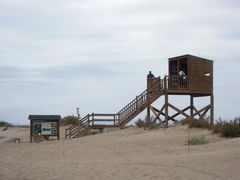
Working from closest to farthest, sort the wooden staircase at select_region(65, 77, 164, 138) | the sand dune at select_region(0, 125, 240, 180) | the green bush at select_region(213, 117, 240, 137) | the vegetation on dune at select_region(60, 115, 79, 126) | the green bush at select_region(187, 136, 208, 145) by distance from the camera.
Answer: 1. the sand dune at select_region(0, 125, 240, 180)
2. the green bush at select_region(187, 136, 208, 145)
3. the green bush at select_region(213, 117, 240, 137)
4. the wooden staircase at select_region(65, 77, 164, 138)
5. the vegetation on dune at select_region(60, 115, 79, 126)

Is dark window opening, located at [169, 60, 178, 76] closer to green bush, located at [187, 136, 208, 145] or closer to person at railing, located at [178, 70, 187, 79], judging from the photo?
person at railing, located at [178, 70, 187, 79]

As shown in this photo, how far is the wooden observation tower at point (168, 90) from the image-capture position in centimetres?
3130

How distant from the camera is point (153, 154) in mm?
17359

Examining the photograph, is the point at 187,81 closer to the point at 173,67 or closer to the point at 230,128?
the point at 173,67

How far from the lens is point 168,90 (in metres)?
31.2

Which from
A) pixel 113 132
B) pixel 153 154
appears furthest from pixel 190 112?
pixel 153 154

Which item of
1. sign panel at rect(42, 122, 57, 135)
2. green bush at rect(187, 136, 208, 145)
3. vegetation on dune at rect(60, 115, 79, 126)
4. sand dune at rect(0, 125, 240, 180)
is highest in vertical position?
vegetation on dune at rect(60, 115, 79, 126)

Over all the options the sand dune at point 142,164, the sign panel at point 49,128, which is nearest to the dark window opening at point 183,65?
the sign panel at point 49,128

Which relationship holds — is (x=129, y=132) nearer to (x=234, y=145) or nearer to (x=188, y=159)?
(x=234, y=145)

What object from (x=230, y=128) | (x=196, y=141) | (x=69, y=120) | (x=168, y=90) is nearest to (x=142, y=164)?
(x=196, y=141)

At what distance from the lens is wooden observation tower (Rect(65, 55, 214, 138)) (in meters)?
31.3

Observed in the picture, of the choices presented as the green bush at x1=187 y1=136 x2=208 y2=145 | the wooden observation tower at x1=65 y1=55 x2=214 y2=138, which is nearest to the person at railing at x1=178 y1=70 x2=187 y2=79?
the wooden observation tower at x1=65 y1=55 x2=214 y2=138

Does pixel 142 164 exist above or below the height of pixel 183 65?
below

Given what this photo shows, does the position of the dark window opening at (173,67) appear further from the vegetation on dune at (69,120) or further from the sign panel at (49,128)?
the vegetation on dune at (69,120)
